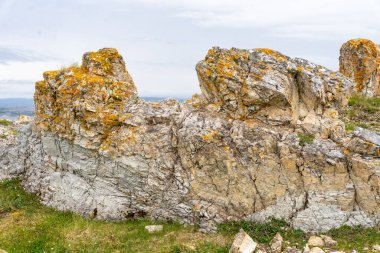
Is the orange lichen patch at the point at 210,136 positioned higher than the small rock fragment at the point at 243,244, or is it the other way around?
the orange lichen patch at the point at 210,136

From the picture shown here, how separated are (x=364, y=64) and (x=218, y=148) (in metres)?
20.7

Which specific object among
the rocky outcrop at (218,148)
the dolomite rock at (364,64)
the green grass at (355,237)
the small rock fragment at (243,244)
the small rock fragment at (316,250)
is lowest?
the green grass at (355,237)

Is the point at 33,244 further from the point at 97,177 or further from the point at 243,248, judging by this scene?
the point at 243,248

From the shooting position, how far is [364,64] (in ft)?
94.1

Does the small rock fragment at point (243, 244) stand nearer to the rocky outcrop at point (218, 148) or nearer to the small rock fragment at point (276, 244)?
the small rock fragment at point (276, 244)

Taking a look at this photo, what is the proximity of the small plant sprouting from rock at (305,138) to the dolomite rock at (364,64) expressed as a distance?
56.8 ft

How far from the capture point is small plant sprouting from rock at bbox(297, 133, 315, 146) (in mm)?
14242

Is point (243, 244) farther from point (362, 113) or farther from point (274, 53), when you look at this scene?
point (362, 113)

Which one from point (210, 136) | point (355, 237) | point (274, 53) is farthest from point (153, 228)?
point (274, 53)

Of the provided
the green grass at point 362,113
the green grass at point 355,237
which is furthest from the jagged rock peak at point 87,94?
the green grass at point 362,113

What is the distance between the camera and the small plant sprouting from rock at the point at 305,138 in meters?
14.2

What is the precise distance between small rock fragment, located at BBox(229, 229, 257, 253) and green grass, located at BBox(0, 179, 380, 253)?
489mm

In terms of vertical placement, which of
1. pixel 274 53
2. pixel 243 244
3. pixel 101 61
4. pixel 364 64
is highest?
pixel 101 61

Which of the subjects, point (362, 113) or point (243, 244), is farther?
point (362, 113)
